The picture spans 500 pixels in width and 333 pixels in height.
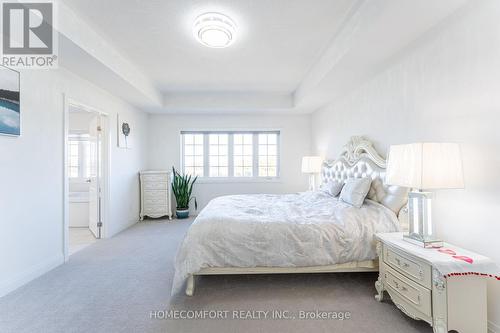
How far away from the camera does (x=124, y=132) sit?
14.0 feet

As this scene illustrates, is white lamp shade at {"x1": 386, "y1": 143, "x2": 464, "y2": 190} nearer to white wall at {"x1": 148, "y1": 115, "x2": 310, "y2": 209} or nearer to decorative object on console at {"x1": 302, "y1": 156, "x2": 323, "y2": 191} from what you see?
decorative object on console at {"x1": 302, "y1": 156, "x2": 323, "y2": 191}

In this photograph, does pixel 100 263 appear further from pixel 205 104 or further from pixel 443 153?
pixel 443 153

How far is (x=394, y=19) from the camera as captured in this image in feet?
5.97

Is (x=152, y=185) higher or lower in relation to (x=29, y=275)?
higher

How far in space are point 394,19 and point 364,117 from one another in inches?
59.8

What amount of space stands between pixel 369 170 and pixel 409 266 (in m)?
1.42

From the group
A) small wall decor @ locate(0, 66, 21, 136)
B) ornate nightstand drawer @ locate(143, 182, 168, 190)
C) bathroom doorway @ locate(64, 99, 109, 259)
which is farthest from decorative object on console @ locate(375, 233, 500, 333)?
ornate nightstand drawer @ locate(143, 182, 168, 190)

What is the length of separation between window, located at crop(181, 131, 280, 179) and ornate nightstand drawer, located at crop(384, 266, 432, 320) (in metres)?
3.71

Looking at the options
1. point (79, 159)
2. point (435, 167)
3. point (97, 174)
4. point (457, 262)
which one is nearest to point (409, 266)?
point (457, 262)

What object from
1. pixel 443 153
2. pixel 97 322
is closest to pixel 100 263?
pixel 97 322

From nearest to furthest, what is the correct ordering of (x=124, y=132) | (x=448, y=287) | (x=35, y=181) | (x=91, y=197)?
(x=448, y=287) < (x=35, y=181) < (x=91, y=197) < (x=124, y=132)

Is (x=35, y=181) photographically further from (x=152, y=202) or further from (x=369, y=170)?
(x=369, y=170)

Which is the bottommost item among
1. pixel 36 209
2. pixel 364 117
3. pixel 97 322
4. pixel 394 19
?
pixel 97 322

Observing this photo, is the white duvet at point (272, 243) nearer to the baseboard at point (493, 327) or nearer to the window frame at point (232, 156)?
the baseboard at point (493, 327)
